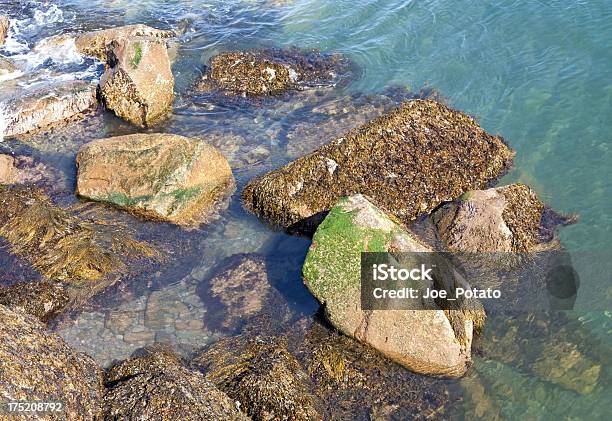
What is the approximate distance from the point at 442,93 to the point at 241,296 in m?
7.72

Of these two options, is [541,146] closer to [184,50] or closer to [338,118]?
[338,118]

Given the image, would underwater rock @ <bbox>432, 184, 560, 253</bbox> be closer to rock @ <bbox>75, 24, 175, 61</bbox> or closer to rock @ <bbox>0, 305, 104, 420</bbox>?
rock @ <bbox>0, 305, 104, 420</bbox>

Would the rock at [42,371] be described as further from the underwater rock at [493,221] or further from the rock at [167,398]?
the underwater rock at [493,221]

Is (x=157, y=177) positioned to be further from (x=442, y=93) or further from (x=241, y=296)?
(x=442, y=93)

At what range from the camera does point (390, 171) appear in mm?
10828

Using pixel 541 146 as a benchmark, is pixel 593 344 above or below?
below

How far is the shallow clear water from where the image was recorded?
8867 millimetres

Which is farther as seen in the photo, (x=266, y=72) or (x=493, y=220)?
(x=266, y=72)

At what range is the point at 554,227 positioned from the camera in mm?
10305

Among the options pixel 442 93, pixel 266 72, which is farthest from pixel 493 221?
pixel 266 72

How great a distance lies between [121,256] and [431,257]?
5143mm

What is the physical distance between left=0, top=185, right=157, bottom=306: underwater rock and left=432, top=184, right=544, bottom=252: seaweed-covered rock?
5165 mm

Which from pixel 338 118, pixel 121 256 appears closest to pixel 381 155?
pixel 338 118

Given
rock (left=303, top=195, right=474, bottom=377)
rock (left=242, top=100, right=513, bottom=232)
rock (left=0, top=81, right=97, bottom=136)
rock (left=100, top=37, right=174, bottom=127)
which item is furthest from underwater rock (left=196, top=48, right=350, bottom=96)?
rock (left=303, top=195, right=474, bottom=377)
